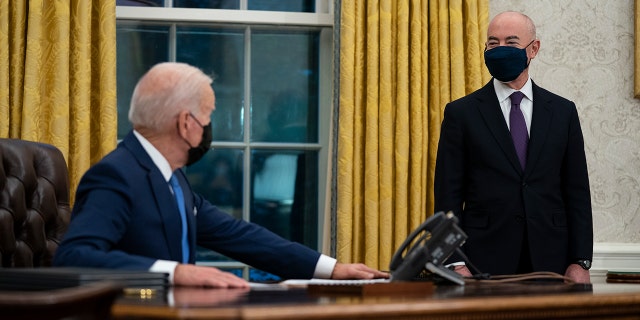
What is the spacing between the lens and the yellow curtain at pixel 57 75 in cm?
395

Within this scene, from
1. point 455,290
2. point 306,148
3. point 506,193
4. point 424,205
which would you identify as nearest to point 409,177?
point 424,205

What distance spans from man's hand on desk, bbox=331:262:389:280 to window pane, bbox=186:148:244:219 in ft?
6.29

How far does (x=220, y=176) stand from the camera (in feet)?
14.9

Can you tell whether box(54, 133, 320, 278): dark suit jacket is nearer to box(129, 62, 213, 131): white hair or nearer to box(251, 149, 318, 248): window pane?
box(129, 62, 213, 131): white hair

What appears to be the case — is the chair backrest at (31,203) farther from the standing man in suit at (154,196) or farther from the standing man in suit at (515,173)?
the standing man in suit at (515,173)

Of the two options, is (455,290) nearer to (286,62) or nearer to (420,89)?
(420,89)

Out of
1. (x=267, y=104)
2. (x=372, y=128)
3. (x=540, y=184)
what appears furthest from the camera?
(x=267, y=104)

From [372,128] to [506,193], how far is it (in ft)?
2.95

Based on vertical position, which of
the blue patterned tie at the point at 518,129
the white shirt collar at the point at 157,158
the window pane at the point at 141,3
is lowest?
the white shirt collar at the point at 157,158

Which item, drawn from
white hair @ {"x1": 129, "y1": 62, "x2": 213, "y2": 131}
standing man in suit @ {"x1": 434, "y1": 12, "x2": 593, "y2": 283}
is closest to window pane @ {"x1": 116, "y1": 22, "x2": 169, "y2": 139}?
standing man in suit @ {"x1": 434, "y1": 12, "x2": 593, "y2": 283}

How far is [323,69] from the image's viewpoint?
181 inches

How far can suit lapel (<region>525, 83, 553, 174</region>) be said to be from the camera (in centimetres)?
352

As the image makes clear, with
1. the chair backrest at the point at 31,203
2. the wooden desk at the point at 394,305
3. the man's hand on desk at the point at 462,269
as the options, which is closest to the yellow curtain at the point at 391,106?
the man's hand on desk at the point at 462,269

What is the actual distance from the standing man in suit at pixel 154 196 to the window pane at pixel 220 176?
1.83m
